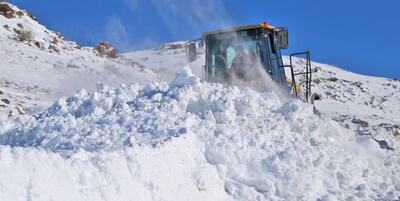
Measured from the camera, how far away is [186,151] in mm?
7113

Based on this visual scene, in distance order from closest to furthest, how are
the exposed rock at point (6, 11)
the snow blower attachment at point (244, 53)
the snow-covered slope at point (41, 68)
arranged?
1. the snow blower attachment at point (244, 53)
2. the snow-covered slope at point (41, 68)
3. the exposed rock at point (6, 11)

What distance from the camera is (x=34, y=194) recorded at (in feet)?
15.6

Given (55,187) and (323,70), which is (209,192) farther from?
(323,70)

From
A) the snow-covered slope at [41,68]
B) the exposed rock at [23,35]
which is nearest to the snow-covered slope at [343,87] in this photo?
the snow-covered slope at [41,68]

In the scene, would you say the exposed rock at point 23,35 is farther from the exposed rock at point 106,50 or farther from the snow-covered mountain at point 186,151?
the snow-covered mountain at point 186,151

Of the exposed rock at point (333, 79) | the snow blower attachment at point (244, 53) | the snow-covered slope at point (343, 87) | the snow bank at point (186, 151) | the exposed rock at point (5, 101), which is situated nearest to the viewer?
the snow bank at point (186, 151)

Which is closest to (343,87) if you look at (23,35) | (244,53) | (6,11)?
(23,35)

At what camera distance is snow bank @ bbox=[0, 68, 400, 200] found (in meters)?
5.30

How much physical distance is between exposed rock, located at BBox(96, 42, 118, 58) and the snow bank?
90.3ft

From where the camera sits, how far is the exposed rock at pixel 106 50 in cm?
3703

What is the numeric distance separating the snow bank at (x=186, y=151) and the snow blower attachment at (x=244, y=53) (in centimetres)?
228

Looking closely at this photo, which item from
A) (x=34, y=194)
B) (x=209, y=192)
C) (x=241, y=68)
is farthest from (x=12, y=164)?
(x=241, y=68)

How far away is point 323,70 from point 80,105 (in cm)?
4283

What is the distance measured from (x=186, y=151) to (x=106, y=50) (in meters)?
31.9
